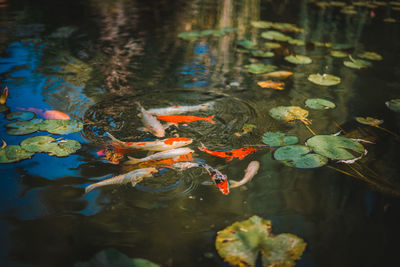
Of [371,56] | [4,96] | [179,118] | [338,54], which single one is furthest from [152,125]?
[371,56]

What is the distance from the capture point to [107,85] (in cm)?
231

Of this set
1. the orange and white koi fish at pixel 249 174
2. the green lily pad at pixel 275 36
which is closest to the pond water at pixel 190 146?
the orange and white koi fish at pixel 249 174

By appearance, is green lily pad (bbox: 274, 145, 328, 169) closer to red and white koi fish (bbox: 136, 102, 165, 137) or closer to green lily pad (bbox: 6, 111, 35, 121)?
red and white koi fish (bbox: 136, 102, 165, 137)

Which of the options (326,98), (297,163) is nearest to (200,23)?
(326,98)

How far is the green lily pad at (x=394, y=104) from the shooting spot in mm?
2109

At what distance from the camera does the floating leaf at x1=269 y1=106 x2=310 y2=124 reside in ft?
6.34

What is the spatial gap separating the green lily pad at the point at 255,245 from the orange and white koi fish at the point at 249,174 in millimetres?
249

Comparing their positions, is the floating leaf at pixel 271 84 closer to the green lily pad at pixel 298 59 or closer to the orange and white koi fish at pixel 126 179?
the green lily pad at pixel 298 59

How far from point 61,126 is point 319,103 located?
1605 millimetres

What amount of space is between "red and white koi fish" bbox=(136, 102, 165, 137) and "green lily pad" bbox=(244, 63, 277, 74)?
113 centimetres

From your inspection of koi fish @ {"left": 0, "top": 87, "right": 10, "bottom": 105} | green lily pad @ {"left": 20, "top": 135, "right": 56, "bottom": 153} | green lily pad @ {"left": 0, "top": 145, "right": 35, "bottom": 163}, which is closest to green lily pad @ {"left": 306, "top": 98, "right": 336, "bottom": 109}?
green lily pad @ {"left": 20, "top": 135, "right": 56, "bottom": 153}

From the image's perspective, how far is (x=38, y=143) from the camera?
1.62 metres

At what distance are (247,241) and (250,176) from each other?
0.41 metres

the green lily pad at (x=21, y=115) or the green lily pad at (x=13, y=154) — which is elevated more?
the green lily pad at (x=21, y=115)
